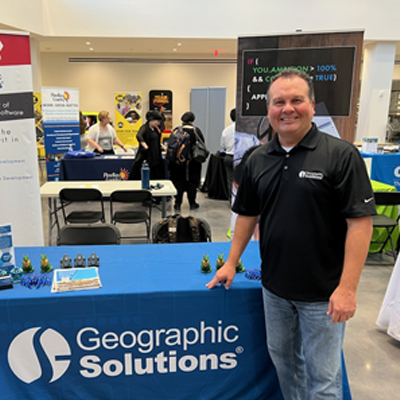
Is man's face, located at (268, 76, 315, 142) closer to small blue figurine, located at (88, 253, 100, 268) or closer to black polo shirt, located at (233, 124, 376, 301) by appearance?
black polo shirt, located at (233, 124, 376, 301)

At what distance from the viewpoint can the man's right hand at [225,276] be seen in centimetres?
176

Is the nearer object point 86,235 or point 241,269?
point 241,269

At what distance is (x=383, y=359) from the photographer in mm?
2531

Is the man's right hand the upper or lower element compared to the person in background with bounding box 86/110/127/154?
lower

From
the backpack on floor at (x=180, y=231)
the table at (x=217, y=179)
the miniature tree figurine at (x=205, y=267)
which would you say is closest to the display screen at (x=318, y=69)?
the backpack on floor at (x=180, y=231)

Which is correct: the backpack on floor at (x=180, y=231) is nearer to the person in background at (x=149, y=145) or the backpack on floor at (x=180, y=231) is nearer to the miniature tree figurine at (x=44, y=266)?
the miniature tree figurine at (x=44, y=266)

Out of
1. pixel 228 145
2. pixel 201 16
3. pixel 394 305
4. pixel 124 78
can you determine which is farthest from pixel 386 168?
pixel 124 78

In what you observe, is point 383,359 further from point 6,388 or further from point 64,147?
point 64,147

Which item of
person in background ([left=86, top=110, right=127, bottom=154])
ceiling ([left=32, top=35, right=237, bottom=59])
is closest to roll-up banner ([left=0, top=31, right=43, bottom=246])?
person in background ([left=86, top=110, right=127, bottom=154])

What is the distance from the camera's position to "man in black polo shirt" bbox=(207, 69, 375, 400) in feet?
4.48

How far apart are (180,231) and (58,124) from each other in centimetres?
510

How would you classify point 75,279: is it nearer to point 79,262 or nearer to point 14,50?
point 79,262

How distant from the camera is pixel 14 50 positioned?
2645 mm

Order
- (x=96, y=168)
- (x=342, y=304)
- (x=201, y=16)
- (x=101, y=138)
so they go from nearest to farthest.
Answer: (x=342, y=304)
(x=96, y=168)
(x=101, y=138)
(x=201, y=16)
